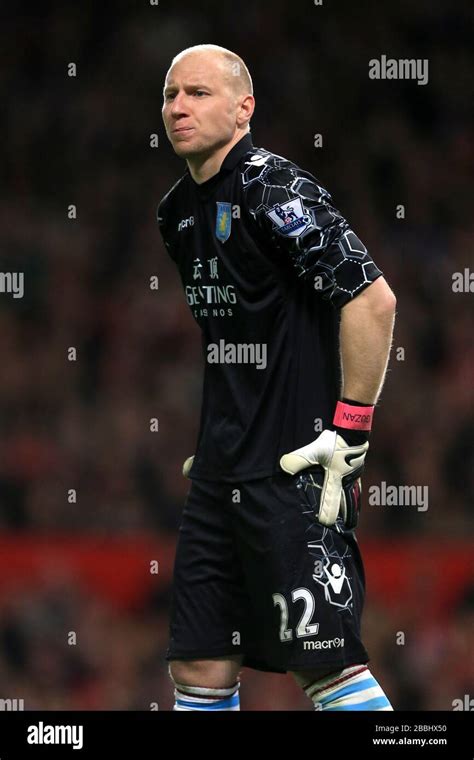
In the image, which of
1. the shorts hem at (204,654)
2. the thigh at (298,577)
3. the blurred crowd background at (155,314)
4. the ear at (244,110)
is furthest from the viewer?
the blurred crowd background at (155,314)

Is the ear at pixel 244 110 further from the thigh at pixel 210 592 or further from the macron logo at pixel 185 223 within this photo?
the thigh at pixel 210 592

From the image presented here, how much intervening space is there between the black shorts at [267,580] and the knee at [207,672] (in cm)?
3

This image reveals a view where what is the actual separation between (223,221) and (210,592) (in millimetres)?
891

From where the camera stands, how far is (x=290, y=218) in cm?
329

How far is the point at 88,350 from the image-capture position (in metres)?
8.15

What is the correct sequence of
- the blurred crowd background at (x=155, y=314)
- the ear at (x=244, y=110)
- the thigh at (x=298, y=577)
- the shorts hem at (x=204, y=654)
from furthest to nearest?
the blurred crowd background at (x=155, y=314) < the ear at (x=244, y=110) < the shorts hem at (x=204, y=654) < the thigh at (x=298, y=577)

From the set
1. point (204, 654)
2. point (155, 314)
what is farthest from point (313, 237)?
point (155, 314)

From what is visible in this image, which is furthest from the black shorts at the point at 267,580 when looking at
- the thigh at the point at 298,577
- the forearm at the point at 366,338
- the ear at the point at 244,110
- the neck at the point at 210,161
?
the ear at the point at 244,110

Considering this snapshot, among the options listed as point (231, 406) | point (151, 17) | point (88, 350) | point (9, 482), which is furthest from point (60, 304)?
point (231, 406)

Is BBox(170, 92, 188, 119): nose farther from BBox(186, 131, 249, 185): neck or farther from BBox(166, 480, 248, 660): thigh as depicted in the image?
BBox(166, 480, 248, 660): thigh

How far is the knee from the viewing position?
11.2 feet

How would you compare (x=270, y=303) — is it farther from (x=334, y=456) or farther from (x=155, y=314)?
(x=155, y=314)

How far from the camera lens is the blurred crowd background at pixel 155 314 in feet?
22.5
